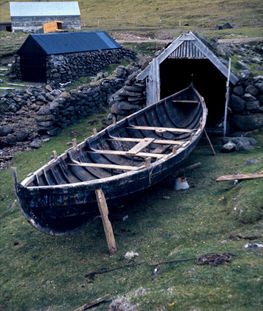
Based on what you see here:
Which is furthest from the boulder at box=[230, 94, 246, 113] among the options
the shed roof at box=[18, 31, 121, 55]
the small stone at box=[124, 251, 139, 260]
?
the shed roof at box=[18, 31, 121, 55]

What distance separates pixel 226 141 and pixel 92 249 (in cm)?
841

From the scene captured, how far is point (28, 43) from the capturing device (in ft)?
119

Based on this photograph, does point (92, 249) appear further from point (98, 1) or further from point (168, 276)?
point (98, 1)

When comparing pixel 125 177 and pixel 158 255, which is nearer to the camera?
pixel 158 255

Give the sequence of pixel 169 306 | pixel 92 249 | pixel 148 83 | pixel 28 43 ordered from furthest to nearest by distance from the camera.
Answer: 1. pixel 28 43
2. pixel 148 83
3. pixel 92 249
4. pixel 169 306

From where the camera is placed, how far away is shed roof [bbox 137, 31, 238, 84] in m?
20.2

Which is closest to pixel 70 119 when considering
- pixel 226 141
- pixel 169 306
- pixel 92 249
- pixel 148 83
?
pixel 148 83

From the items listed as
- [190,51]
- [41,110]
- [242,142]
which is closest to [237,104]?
[242,142]

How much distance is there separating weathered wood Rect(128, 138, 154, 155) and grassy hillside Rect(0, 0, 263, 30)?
147ft

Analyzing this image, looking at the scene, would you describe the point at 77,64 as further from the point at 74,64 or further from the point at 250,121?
the point at 250,121

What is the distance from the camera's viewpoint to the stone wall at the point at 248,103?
65.9 ft

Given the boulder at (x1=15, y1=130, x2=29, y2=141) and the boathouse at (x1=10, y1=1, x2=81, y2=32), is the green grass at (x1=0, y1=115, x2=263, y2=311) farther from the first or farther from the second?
the boathouse at (x1=10, y1=1, x2=81, y2=32)

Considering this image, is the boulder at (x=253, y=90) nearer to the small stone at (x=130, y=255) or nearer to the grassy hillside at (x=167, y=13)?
the small stone at (x=130, y=255)

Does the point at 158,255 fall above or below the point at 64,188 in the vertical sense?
below
